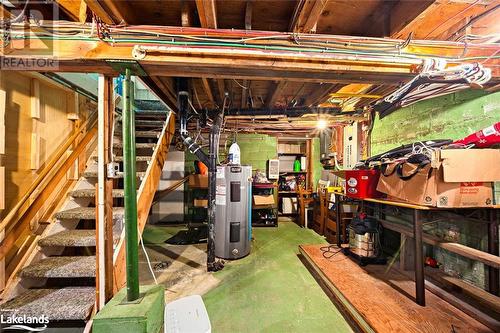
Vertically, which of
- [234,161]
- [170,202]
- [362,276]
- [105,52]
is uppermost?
[105,52]

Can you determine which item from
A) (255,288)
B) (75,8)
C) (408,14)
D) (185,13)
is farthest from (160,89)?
(255,288)

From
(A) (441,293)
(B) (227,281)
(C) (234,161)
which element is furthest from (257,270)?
(A) (441,293)

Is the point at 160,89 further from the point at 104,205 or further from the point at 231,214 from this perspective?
the point at 231,214

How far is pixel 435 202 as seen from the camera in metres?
1.60

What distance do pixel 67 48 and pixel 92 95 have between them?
1460mm

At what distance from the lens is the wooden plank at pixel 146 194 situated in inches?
59.9

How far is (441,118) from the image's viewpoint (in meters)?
2.19

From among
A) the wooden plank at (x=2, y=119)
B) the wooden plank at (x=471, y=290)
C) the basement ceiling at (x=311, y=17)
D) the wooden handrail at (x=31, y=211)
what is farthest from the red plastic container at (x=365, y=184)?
the wooden plank at (x=2, y=119)

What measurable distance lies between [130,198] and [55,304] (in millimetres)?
1127

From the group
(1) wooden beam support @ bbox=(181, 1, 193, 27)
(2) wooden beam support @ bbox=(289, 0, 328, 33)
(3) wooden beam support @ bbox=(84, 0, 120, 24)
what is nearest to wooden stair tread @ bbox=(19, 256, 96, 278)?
(3) wooden beam support @ bbox=(84, 0, 120, 24)

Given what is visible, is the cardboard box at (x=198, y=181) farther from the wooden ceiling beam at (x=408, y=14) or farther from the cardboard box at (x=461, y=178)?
the wooden ceiling beam at (x=408, y=14)

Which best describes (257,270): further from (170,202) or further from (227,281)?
(170,202)

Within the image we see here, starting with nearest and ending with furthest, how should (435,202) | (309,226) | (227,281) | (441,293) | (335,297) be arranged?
(435,202), (441,293), (335,297), (227,281), (309,226)

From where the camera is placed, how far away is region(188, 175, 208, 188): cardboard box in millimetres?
4134
